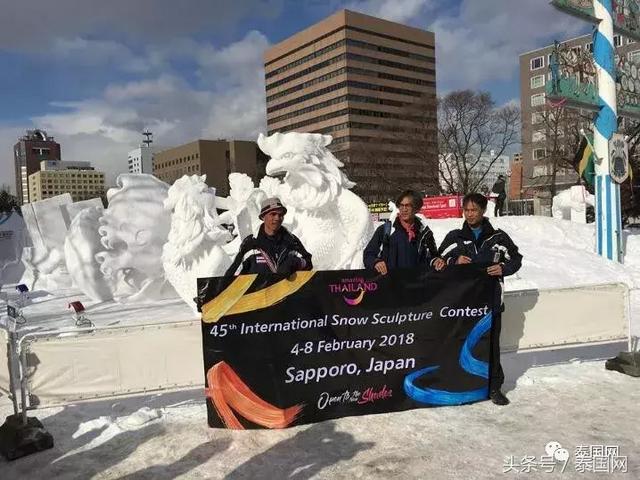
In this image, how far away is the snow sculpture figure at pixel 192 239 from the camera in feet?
26.1

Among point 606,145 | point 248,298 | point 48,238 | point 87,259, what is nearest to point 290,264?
point 248,298

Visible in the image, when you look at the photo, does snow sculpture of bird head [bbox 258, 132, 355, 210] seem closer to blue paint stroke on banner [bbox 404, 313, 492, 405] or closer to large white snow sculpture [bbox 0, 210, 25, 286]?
blue paint stroke on banner [bbox 404, 313, 492, 405]

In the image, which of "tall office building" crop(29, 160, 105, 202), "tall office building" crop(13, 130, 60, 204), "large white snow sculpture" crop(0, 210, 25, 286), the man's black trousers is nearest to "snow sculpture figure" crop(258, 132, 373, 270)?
the man's black trousers

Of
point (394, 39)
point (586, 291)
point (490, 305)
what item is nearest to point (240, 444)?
point (490, 305)

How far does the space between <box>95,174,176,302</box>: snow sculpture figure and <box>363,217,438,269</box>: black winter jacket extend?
8.50 meters

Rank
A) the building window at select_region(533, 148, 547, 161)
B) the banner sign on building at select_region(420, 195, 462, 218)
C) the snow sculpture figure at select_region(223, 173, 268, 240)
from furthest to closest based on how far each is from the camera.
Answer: the building window at select_region(533, 148, 547, 161), the banner sign on building at select_region(420, 195, 462, 218), the snow sculpture figure at select_region(223, 173, 268, 240)

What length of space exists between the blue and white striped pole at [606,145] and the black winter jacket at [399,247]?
11233mm

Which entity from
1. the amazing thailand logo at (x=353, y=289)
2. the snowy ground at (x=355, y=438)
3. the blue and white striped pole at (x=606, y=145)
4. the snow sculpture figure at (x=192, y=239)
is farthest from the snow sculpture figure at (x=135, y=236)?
the blue and white striped pole at (x=606, y=145)

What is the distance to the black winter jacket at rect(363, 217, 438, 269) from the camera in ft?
14.1

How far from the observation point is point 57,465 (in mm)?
3484

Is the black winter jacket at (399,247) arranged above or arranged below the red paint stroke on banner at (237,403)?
above

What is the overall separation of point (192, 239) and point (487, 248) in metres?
4.87

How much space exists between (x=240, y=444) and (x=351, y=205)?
497cm

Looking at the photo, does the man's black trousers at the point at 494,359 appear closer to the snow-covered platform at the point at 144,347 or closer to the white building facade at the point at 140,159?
the snow-covered platform at the point at 144,347
